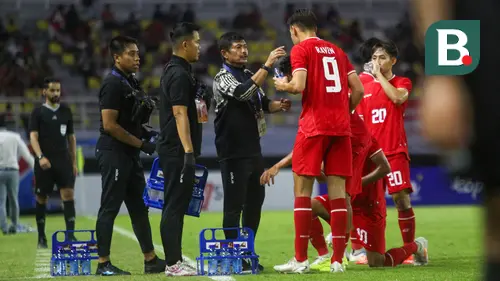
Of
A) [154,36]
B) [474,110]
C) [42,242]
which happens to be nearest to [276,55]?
[474,110]

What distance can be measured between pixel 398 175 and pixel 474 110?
7.88 meters

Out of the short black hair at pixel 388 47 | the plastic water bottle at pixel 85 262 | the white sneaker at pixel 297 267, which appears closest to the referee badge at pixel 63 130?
the plastic water bottle at pixel 85 262

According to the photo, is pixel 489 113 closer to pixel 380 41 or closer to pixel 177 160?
pixel 177 160

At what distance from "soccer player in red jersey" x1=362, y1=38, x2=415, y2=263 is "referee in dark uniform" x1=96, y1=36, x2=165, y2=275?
2.70 metres

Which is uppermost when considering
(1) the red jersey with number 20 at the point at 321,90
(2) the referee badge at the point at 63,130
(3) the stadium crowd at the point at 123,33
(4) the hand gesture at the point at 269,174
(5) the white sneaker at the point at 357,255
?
(3) the stadium crowd at the point at 123,33

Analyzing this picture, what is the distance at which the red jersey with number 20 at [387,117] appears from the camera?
1062 cm

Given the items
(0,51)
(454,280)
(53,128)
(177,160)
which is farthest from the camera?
(0,51)

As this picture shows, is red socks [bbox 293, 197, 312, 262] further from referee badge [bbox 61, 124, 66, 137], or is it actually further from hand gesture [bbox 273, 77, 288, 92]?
referee badge [bbox 61, 124, 66, 137]

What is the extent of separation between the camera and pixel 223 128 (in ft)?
30.9

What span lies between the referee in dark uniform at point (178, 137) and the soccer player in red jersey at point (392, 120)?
2.50 metres

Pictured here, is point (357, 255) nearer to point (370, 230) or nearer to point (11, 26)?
point (370, 230)

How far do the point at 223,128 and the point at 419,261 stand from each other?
2552 millimetres

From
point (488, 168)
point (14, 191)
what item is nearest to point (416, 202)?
point (14, 191)

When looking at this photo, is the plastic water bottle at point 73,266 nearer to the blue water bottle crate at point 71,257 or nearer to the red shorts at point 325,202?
the blue water bottle crate at point 71,257
